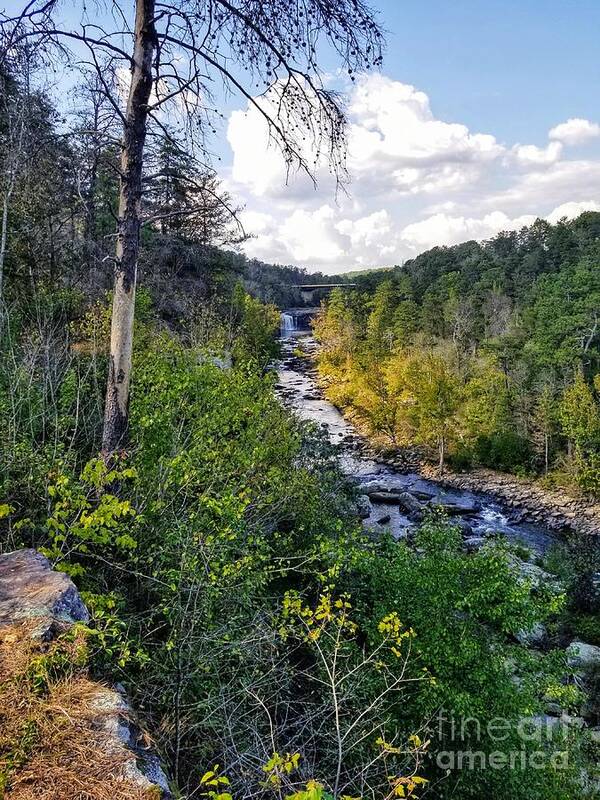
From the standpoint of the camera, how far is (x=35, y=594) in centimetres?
316

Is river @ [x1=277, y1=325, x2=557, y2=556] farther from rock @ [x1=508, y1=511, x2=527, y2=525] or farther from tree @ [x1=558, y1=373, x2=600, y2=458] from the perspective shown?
tree @ [x1=558, y1=373, x2=600, y2=458]

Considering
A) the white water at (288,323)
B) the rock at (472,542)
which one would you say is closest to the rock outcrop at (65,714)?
the rock at (472,542)

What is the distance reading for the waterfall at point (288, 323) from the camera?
71000 mm

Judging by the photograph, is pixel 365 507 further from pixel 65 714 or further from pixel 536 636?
pixel 65 714

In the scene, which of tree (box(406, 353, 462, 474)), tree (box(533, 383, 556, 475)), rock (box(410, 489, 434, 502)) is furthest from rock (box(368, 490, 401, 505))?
tree (box(533, 383, 556, 475))

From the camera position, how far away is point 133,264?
4.69 meters

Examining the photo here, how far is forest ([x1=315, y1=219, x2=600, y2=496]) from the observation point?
27328 millimetres

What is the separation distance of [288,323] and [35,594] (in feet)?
237

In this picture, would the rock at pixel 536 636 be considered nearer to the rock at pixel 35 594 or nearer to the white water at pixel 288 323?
the rock at pixel 35 594

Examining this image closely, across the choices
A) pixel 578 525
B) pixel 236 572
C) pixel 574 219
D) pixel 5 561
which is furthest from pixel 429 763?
pixel 574 219

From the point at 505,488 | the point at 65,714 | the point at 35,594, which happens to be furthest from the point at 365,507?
the point at 65,714

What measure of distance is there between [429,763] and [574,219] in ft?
203

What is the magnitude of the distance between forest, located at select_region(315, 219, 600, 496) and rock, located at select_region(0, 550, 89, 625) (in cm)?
2619

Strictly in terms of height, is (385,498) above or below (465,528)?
above
